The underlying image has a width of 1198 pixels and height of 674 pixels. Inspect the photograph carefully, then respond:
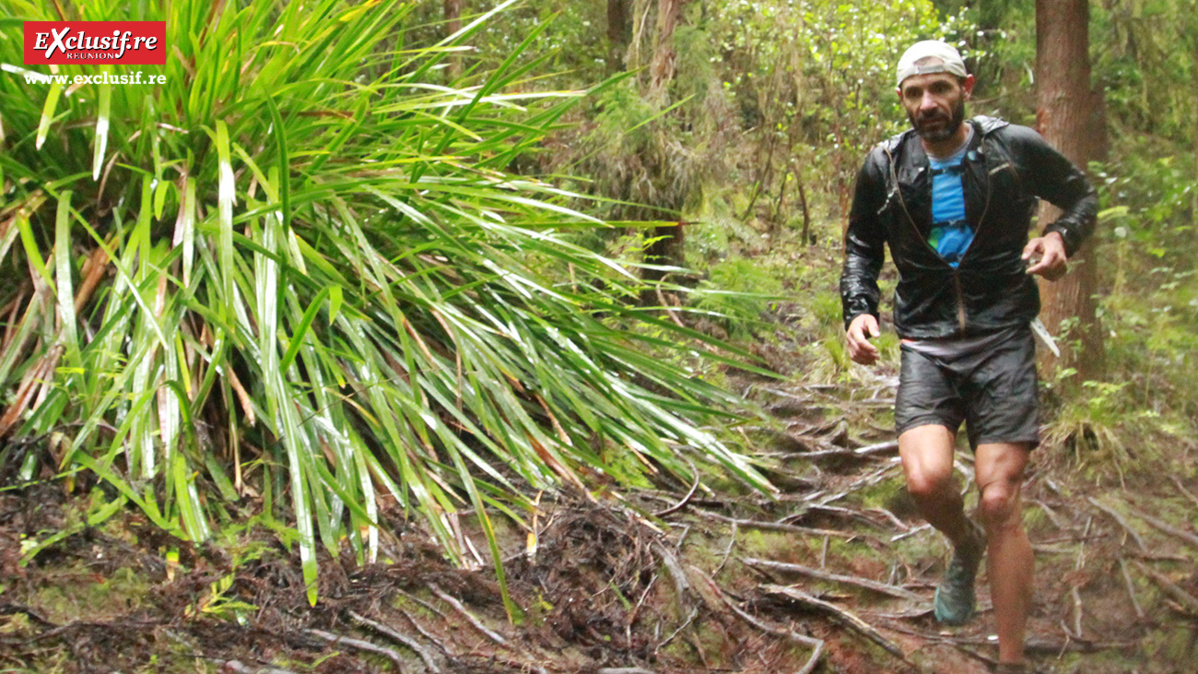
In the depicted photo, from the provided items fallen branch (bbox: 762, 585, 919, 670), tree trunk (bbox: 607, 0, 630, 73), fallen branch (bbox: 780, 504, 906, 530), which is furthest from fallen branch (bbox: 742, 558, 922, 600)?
tree trunk (bbox: 607, 0, 630, 73)

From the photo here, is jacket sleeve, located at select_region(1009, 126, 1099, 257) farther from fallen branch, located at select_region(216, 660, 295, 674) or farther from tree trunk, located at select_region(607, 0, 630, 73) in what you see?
tree trunk, located at select_region(607, 0, 630, 73)

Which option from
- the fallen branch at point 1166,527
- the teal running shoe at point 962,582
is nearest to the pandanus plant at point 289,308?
the teal running shoe at point 962,582

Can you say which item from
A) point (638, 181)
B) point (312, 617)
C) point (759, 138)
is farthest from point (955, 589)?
point (759, 138)

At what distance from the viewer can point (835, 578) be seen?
3.80 metres

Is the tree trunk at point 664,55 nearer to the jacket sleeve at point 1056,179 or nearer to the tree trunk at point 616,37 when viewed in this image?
the tree trunk at point 616,37

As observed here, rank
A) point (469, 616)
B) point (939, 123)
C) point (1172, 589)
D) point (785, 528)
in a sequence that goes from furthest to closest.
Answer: point (785, 528)
point (1172, 589)
point (939, 123)
point (469, 616)

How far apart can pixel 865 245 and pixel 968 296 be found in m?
0.44

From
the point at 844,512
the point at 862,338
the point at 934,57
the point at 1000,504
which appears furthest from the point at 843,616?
the point at 934,57

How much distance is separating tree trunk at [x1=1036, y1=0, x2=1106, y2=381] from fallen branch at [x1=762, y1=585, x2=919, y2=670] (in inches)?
107

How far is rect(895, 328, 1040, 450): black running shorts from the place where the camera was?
3057 millimetres

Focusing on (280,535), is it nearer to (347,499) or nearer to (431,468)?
(347,499)

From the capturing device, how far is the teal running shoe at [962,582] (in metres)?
3.30

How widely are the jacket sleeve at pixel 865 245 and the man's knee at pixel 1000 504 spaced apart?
73cm

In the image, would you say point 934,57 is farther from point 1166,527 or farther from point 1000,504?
point 1166,527
